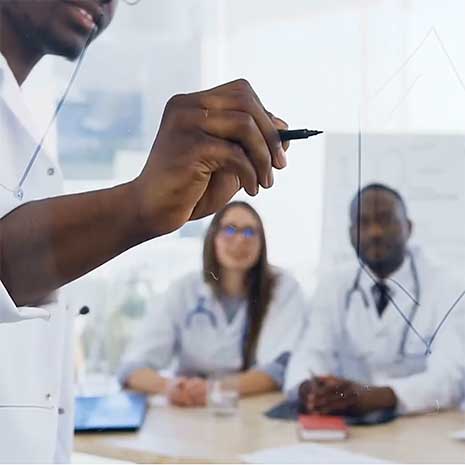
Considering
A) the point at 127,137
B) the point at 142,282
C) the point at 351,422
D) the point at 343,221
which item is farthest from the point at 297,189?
A: the point at 142,282

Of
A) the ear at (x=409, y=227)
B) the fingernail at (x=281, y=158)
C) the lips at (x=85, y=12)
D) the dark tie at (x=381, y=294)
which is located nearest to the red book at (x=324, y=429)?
the dark tie at (x=381, y=294)

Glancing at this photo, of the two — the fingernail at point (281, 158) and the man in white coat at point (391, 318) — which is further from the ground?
the fingernail at point (281, 158)

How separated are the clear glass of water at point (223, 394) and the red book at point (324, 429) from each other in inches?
10.4

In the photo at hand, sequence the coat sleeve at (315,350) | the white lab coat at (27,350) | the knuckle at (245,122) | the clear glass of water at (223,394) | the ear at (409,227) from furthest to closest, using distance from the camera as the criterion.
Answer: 1. the clear glass of water at (223,394)
2. the coat sleeve at (315,350)
3. the ear at (409,227)
4. the white lab coat at (27,350)
5. the knuckle at (245,122)

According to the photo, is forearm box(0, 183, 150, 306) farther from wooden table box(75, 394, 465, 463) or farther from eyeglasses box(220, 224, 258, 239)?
wooden table box(75, 394, 465, 463)

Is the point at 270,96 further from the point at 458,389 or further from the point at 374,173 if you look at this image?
the point at 458,389

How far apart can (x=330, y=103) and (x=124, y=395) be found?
0.76m

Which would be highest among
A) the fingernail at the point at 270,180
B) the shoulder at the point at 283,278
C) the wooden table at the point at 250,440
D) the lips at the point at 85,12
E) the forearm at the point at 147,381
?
the lips at the point at 85,12

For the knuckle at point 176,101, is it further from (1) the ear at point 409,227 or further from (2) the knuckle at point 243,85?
(1) the ear at point 409,227

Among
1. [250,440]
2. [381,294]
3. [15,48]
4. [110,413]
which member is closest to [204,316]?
[110,413]

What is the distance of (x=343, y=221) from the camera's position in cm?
53

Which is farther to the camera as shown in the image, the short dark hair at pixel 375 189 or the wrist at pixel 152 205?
the short dark hair at pixel 375 189

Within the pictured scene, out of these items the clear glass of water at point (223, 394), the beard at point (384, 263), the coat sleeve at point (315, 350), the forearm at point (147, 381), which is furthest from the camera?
the forearm at point (147, 381)

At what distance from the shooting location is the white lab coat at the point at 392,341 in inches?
21.8
